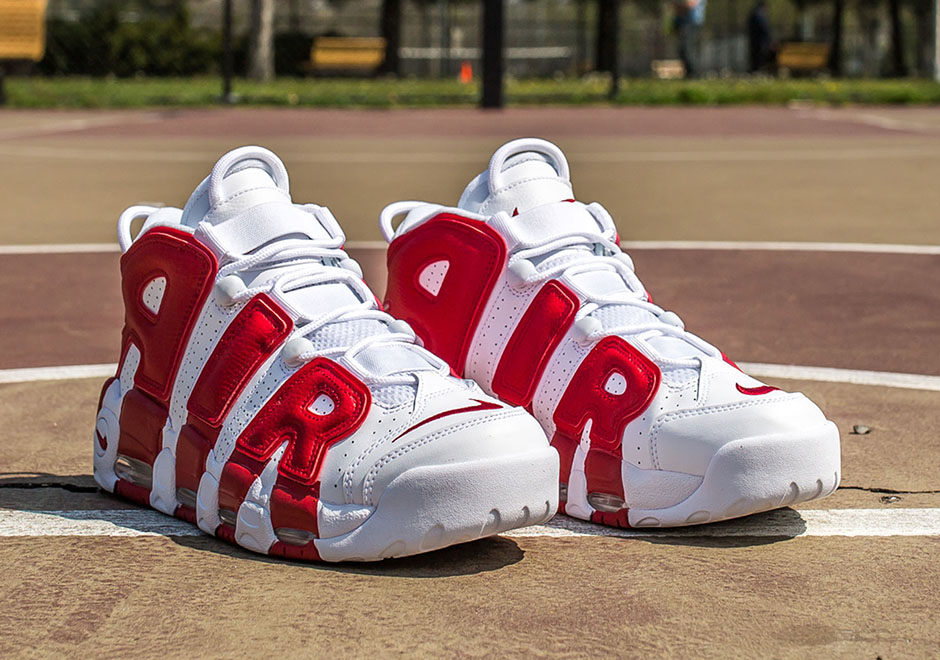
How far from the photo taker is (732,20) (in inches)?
1603

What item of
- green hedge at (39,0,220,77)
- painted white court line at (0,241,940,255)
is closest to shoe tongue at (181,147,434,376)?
painted white court line at (0,241,940,255)

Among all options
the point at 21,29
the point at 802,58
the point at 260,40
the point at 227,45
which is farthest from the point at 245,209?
the point at 802,58

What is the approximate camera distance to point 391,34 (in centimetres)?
3409

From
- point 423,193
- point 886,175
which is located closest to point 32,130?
point 423,193

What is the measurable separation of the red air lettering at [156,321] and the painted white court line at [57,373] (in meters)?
1.19

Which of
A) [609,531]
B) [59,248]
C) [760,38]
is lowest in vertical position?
[609,531]

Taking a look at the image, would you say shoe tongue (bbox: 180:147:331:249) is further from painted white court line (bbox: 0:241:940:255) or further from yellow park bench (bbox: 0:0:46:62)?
yellow park bench (bbox: 0:0:46:62)

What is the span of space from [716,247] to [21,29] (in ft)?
53.0

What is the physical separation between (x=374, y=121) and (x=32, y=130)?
12.3 feet

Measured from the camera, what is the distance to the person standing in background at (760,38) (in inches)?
1298

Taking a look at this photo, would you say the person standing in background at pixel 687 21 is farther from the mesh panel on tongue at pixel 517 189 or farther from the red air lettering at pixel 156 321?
the red air lettering at pixel 156 321

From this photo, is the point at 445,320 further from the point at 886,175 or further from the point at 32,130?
the point at 32,130
